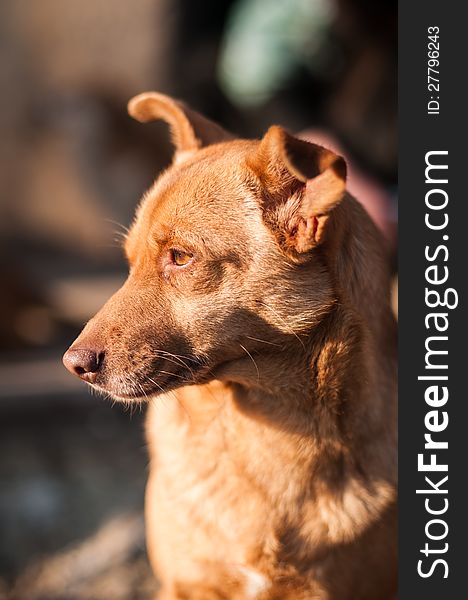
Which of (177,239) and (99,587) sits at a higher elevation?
(177,239)

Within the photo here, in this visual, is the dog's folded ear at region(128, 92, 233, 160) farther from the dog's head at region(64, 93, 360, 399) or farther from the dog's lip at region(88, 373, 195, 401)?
the dog's lip at region(88, 373, 195, 401)

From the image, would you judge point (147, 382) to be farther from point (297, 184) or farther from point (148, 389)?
point (297, 184)

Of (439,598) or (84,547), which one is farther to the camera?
(84,547)

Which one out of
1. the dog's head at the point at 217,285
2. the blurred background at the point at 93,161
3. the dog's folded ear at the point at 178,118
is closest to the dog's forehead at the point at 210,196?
the dog's head at the point at 217,285

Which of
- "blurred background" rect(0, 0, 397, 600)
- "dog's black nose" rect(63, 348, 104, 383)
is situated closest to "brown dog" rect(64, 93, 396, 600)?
"dog's black nose" rect(63, 348, 104, 383)

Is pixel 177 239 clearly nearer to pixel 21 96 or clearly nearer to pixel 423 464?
pixel 423 464

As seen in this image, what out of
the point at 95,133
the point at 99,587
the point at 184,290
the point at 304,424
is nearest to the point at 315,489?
the point at 304,424

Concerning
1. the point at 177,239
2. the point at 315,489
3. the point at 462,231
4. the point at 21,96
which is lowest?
the point at 315,489
